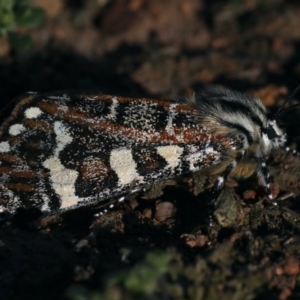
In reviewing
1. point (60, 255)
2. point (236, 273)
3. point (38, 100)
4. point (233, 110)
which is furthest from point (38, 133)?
point (236, 273)

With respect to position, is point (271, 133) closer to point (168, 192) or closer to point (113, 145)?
point (168, 192)

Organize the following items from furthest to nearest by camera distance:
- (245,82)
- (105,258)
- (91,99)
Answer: (245,82), (91,99), (105,258)

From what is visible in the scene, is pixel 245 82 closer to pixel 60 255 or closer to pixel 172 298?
pixel 60 255

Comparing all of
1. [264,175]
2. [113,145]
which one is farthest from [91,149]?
[264,175]

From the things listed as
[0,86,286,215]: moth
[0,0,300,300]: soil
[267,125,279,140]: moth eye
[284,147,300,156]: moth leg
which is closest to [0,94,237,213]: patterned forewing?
[0,86,286,215]: moth

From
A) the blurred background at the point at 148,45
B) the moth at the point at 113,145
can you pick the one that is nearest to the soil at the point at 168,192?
the blurred background at the point at 148,45

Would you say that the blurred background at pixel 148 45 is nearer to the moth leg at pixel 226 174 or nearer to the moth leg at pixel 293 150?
the moth leg at pixel 293 150
